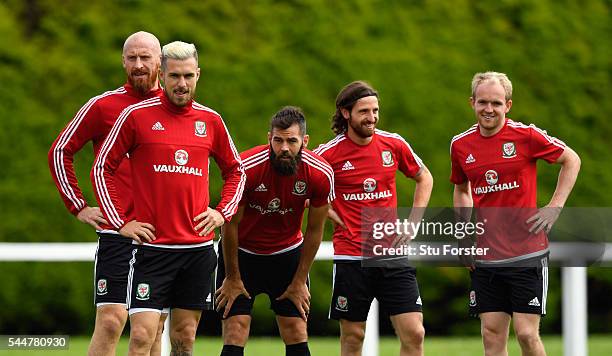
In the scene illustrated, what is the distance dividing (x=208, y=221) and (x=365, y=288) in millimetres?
1405

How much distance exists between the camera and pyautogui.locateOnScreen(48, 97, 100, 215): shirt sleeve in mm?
6496

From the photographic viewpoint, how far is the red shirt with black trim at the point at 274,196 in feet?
21.7

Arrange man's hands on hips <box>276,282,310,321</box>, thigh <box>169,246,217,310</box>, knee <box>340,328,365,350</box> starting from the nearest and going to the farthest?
thigh <box>169,246,217,310</box>
man's hands on hips <box>276,282,310,321</box>
knee <box>340,328,365,350</box>

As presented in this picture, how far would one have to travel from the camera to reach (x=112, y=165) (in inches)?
240

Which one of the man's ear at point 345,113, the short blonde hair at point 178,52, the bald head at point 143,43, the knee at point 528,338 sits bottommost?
the knee at point 528,338

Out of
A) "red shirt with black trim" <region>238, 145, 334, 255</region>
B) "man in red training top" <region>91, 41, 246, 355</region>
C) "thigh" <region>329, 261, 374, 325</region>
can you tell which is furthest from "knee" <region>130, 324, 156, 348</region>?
"thigh" <region>329, 261, 374, 325</region>

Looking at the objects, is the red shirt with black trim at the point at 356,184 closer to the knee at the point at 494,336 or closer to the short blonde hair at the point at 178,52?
the knee at the point at 494,336

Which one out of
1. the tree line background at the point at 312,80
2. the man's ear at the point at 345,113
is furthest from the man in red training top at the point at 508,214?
the tree line background at the point at 312,80

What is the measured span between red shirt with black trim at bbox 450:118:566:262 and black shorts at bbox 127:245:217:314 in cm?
192

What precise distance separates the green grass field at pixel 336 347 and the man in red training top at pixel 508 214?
312cm

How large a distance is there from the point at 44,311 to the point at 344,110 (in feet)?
17.0

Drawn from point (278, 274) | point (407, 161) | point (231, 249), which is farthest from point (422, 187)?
point (231, 249)

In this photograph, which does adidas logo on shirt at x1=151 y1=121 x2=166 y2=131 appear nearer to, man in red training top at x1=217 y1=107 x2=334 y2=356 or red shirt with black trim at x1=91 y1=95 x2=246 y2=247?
red shirt with black trim at x1=91 y1=95 x2=246 y2=247

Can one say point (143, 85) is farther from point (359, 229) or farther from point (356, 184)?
point (359, 229)
